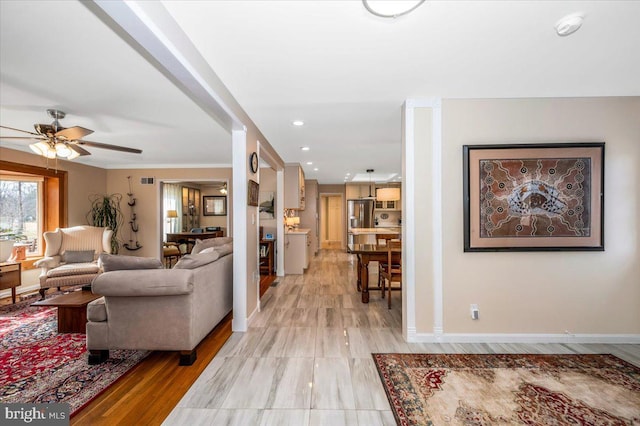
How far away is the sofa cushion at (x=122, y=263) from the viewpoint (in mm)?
2554

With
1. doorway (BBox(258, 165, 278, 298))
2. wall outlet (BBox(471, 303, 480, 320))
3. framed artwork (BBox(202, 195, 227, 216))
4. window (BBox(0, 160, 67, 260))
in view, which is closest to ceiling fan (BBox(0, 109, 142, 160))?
window (BBox(0, 160, 67, 260))

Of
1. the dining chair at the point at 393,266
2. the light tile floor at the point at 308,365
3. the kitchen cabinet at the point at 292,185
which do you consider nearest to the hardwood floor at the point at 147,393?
the light tile floor at the point at 308,365

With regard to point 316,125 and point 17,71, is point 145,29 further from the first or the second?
point 316,125

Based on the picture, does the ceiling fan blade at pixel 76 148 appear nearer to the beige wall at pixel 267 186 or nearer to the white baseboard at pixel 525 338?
the beige wall at pixel 267 186

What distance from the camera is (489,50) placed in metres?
2.04

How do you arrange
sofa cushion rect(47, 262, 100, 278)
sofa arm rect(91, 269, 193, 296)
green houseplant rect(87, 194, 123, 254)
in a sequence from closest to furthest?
sofa arm rect(91, 269, 193, 296), sofa cushion rect(47, 262, 100, 278), green houseplant rect(87, 194, 123, 254)

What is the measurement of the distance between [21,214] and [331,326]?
607 cm

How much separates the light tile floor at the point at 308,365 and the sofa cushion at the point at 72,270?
110 inches

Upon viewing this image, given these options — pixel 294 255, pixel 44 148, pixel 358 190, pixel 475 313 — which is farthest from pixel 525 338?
pixel 358 190

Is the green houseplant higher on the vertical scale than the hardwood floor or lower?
higher

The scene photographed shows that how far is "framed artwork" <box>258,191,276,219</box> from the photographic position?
21.1 ft

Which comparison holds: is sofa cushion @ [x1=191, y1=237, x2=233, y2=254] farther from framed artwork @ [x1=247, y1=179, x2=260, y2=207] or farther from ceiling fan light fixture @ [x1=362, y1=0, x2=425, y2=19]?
ceiling fan light fixture @ [x1=362, y1=0, x2=425, y2=19]

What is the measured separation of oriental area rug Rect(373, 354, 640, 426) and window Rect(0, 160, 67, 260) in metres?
6.37

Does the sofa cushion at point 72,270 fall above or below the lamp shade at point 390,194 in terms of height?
below
